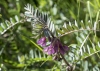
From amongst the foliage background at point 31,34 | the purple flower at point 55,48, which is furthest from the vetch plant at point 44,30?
the foliage background at point 31,34

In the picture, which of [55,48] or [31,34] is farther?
[31,34]

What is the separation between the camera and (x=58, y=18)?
1527 millimetres

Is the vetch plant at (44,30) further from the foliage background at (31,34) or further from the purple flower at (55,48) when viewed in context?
the foliage background at (31,34)

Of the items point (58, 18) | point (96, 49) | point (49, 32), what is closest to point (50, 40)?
point (49, 32)

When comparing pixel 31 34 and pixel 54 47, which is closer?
pixel 54 47

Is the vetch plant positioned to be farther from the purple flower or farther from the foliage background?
the foliage background

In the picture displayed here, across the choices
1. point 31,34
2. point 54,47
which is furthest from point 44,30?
point 31,34

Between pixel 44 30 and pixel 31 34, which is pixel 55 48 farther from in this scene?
pixel 31 34

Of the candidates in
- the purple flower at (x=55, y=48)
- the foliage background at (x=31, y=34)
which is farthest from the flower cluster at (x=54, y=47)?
the foliage background at (x=31, y=34)

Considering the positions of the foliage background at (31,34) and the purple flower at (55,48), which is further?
the foliage background at (31,34)

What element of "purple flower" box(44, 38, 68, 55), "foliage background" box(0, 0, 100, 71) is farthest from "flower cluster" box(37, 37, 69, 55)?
"foliage background" box(0, 0, 100, 71)

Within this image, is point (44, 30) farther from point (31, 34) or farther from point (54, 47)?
point (31, 34)

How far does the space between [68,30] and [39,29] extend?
16 centimetres

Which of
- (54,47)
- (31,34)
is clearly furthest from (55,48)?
(31,34)
